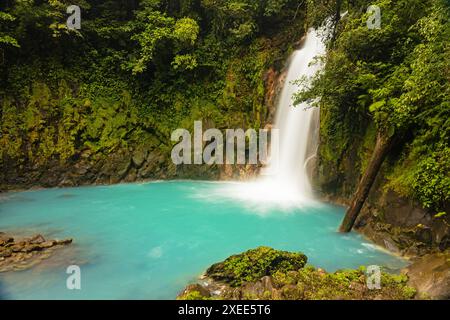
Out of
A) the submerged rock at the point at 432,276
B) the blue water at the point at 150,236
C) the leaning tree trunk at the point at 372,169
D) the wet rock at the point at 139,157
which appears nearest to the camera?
the submerged rock at the point at 432,276

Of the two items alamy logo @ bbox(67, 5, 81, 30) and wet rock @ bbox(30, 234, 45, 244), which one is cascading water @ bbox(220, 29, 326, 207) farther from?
alamy logo @ bbox(67, 5, 81, 30)

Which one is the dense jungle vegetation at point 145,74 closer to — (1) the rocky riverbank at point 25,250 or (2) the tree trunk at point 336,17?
(2) the tree trunk at point 336,17

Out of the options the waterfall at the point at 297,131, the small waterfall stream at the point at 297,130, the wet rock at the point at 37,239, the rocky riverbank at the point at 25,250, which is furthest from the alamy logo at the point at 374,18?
the wet rock at the point at 37,239

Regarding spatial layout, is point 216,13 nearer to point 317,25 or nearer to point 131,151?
point 317,25

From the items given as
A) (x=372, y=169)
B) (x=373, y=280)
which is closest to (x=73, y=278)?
(x=373, y=280)

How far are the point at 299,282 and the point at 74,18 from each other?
49.8ft

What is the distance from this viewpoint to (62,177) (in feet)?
47.1

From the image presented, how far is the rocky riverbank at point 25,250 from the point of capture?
673cm

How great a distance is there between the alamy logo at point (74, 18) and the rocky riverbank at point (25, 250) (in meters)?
→ 10.3

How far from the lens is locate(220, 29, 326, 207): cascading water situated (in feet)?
41.1

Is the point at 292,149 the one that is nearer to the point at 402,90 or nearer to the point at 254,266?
the point at 402,90

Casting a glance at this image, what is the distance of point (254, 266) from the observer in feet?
20.0

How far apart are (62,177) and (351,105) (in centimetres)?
1220

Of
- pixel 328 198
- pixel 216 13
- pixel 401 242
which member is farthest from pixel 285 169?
pixel 216 13
